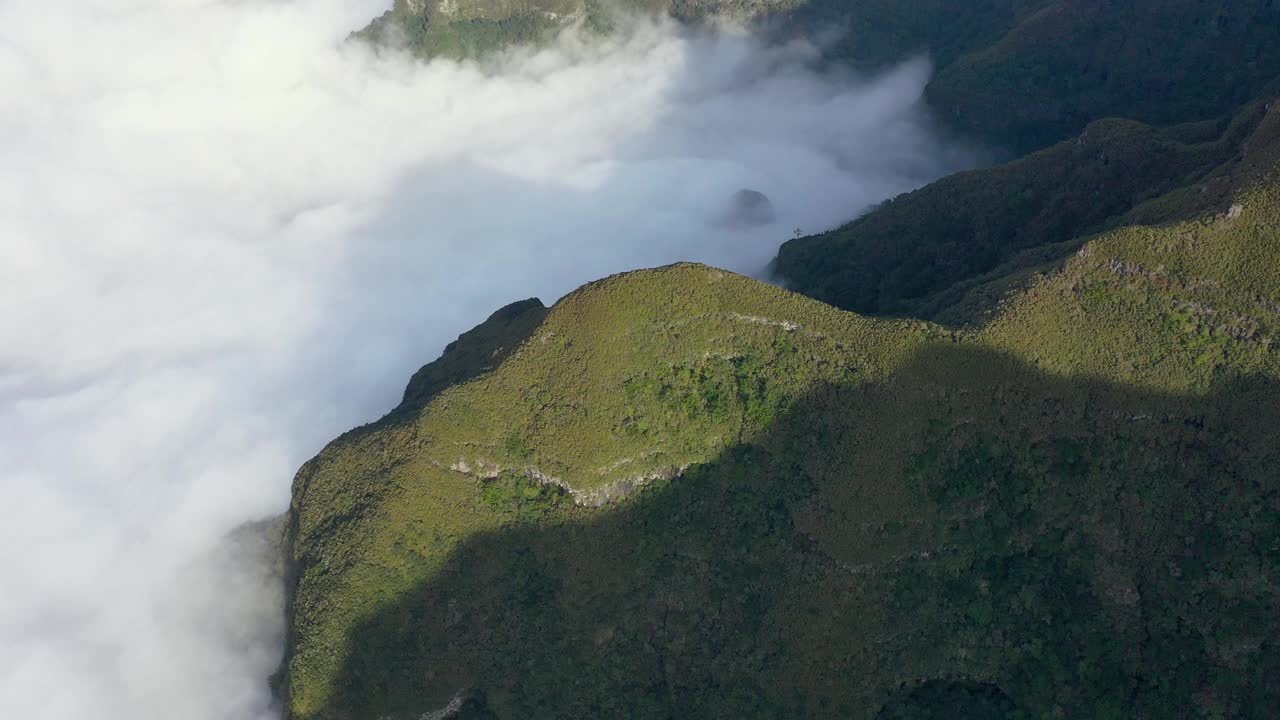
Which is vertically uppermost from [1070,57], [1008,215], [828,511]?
[1070,57]

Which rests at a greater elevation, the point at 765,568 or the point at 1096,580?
the point at 765,568

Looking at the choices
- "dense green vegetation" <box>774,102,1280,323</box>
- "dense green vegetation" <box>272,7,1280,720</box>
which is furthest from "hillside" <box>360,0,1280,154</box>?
"dense green vegetation" <box>272,7,1280,720</box>

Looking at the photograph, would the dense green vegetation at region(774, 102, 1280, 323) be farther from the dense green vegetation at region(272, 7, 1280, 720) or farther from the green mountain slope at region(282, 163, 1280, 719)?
the green mountain slope at region(282, 163, 1280, 719)

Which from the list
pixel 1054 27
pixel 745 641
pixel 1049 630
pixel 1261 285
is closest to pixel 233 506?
pixel 745 641

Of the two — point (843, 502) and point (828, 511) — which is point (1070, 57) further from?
point (828, 511)

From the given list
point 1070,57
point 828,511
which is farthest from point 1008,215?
point 1070,57

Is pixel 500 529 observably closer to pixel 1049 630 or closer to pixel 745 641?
pixel 745 641
